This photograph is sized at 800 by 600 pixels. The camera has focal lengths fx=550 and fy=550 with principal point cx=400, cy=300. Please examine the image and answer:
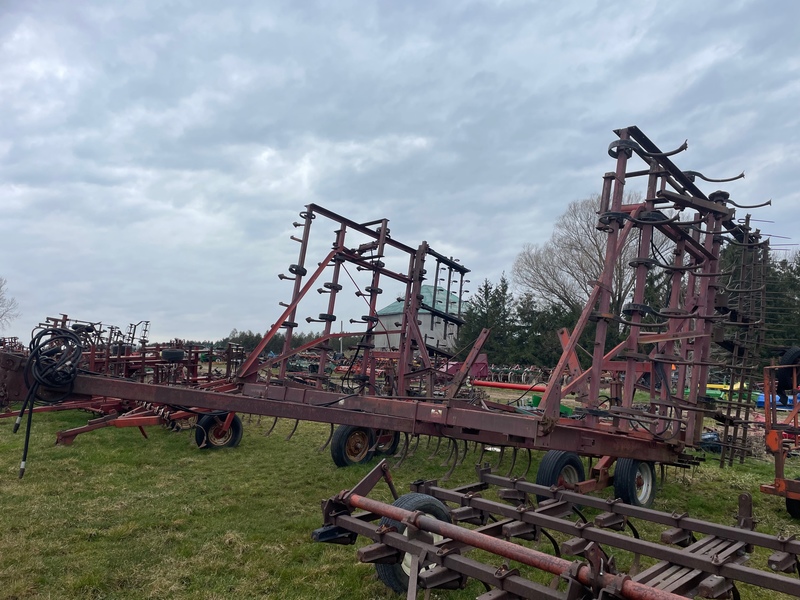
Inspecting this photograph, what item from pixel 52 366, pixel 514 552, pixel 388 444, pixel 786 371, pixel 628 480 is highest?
pixel 786 371

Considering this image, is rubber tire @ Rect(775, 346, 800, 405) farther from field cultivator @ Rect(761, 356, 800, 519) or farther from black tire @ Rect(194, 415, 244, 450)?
black tire @ Rect(194, 415, 244, 450)

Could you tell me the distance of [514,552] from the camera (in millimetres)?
2688

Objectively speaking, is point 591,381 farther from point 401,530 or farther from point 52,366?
point 52,366

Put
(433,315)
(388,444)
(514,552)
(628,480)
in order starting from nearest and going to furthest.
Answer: (514,552) → (628,480) → (388,444) → (433,315)

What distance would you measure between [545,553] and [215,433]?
7.03m

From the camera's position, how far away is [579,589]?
243 centimetres

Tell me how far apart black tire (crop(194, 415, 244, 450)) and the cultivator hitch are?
553 cm

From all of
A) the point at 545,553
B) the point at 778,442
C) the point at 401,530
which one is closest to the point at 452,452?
the point at 778,442

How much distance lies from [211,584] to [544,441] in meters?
2.83

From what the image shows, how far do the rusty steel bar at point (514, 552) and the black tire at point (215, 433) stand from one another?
589cm

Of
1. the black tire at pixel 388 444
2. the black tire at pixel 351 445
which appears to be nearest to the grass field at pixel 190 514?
the black tire at pixel 351 445

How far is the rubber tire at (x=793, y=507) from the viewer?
641cm

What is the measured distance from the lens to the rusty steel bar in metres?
2.30

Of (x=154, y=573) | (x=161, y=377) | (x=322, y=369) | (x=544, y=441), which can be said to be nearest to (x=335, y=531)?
(x=154, y=573)
